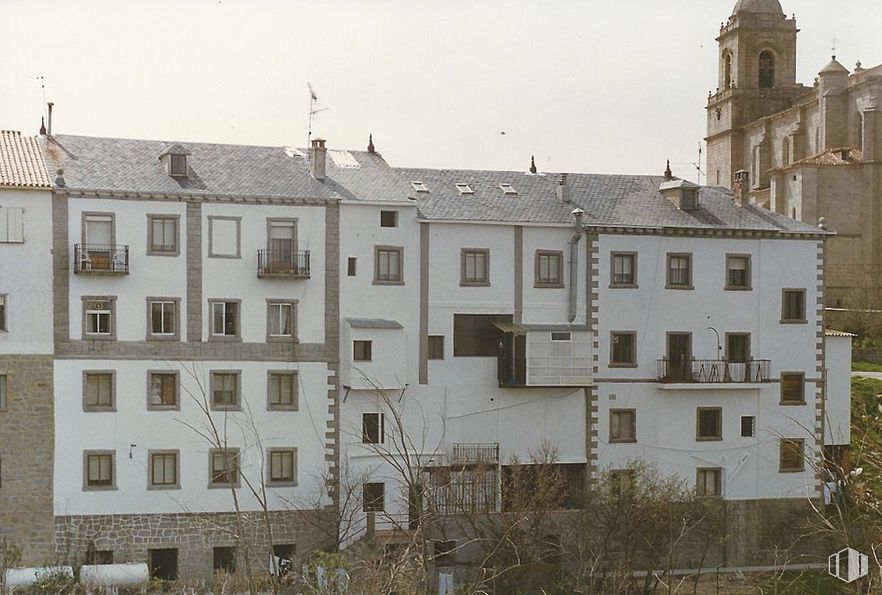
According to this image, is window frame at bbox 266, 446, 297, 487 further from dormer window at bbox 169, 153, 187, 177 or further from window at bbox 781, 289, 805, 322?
window at bbox 781, 289, 805, 322

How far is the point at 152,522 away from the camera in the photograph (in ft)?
127

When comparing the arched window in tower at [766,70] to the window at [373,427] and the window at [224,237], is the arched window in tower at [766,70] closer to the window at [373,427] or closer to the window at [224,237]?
the window at [373,427]

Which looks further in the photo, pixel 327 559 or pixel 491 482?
pixel 491 482

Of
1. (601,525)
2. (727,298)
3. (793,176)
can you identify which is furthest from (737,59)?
(601,525)

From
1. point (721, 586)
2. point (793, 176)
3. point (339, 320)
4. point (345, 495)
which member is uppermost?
point (793, 176)

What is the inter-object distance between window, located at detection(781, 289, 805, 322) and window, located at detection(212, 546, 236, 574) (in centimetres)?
2068

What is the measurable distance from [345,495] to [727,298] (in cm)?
1496

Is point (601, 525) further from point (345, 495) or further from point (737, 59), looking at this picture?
point (737, 59)

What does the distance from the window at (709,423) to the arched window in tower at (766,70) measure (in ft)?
163

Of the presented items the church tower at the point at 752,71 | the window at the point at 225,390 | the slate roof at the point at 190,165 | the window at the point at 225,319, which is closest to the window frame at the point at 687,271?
the slate roof at the point at 190,165

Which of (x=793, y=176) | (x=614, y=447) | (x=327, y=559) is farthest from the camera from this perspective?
(x=793, y=176)

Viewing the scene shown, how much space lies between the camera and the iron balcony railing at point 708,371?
141 ft

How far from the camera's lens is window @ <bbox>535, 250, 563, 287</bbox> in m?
42.5

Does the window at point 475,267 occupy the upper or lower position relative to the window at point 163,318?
upper
